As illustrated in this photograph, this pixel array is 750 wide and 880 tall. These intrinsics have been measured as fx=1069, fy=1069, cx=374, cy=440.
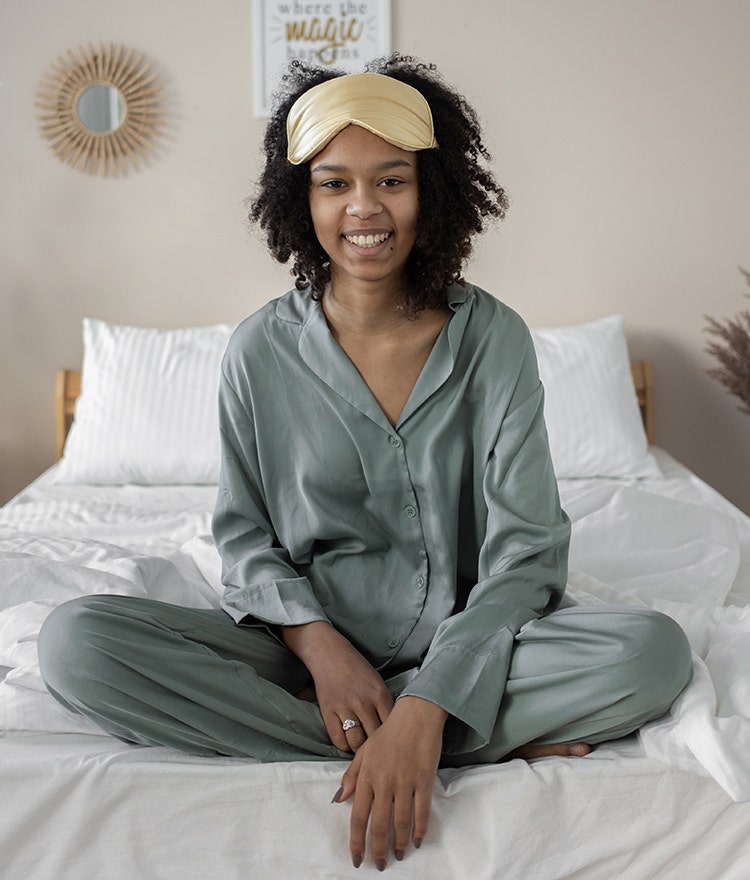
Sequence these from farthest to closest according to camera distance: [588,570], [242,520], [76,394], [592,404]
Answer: [76,394] < [592,404] < [588,570] < [242,520]

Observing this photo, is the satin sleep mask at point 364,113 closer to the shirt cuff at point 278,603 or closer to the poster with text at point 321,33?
the shirt cuff at point 278,603

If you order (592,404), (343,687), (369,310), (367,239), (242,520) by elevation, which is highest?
(367,239)

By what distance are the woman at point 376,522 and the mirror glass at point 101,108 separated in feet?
5.71

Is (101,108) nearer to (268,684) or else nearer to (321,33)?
(321,33)

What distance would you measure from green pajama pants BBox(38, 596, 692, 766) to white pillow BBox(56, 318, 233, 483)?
149cm

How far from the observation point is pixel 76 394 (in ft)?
10.6

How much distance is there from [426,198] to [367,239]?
0.40 feet

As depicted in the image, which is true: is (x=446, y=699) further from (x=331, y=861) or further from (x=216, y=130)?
(x=216, y=130)

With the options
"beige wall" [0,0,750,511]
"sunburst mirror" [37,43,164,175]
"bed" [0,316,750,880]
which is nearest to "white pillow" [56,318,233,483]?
"beige wall" [0,0,750,511]

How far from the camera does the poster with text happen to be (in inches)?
123

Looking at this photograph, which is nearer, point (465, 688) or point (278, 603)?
point (465, 688)

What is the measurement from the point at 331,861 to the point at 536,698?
12.4 inches

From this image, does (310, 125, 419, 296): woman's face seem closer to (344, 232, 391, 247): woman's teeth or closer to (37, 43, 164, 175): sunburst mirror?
(344, 232, 391, 247): woman's teeth

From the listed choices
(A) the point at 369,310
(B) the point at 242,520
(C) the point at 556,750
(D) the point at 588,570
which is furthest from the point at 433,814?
(D) the point at 588,570
